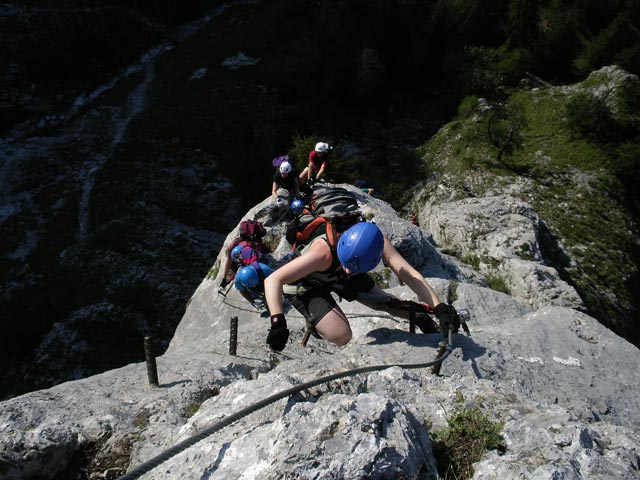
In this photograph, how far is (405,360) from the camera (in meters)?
5.12

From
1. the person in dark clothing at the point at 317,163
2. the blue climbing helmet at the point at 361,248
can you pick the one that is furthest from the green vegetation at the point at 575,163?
the blue climbing helmet at the point at 361,248

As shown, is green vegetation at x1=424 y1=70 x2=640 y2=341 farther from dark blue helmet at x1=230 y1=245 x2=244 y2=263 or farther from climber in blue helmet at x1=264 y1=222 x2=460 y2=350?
climber in blue helmet at x1=264 y1=222 x2=460 y2=350

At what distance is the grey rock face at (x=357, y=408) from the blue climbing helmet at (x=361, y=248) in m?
1.05

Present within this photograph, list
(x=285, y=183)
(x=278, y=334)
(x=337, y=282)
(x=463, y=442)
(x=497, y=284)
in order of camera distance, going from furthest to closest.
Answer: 1. (x=285, y=183)
2. (x=497, y=284)
3. (x=337, y=282)
4. (x=278, y=334)
5. (x=463, y=442)

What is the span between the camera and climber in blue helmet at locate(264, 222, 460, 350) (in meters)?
5.00

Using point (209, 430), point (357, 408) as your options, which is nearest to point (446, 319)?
point (357, 408)

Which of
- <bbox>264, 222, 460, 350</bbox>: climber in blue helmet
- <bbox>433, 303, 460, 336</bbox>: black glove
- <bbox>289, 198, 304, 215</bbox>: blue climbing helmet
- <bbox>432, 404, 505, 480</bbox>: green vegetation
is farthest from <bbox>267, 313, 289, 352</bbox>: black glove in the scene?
<bbox>289, 198, 304, 215</bbox>: blue climbing helmet

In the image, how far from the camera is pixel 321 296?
5.96 meters

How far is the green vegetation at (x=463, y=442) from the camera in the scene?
2.91 meters

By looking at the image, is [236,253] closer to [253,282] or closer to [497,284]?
[253,282]

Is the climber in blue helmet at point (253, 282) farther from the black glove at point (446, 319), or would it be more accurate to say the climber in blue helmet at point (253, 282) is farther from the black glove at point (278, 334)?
the black glove at point (446, 319)

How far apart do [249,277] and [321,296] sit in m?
3.06

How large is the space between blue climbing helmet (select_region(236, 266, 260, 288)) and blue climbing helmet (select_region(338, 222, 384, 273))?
12.8 feet

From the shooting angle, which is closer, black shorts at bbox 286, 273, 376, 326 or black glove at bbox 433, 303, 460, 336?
black glove at bbox 433, 303, 460, 336
